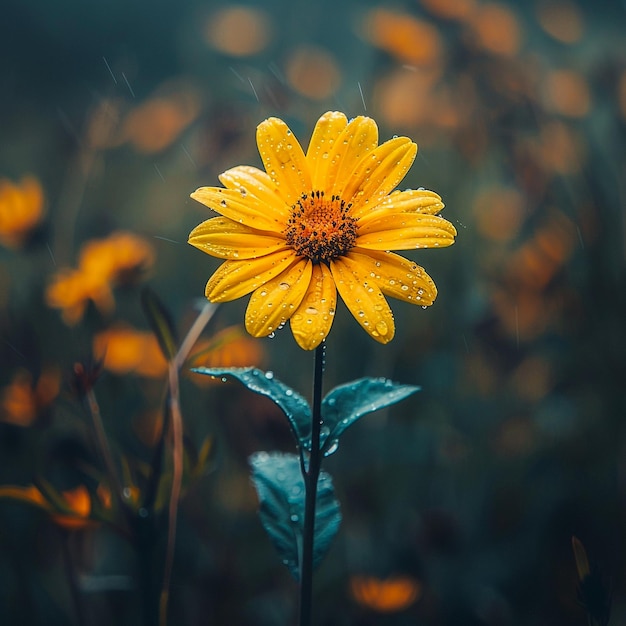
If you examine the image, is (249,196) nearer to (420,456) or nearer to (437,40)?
(420,456)

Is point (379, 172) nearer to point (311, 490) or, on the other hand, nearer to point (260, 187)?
point (260, 187)

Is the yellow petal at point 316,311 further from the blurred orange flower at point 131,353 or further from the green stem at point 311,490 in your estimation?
the blurred orange flower at point 131,353

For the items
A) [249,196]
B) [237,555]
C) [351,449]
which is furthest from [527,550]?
[249,196]

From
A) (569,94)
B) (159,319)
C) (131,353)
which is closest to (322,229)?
(159,319)

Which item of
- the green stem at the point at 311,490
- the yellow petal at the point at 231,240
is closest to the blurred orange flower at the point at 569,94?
the yellow petal at the point at 231,240

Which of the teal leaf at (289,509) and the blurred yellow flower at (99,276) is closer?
the teal leaf at (289,509)

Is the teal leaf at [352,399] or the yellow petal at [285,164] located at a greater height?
the yellow petal at [285,164]
